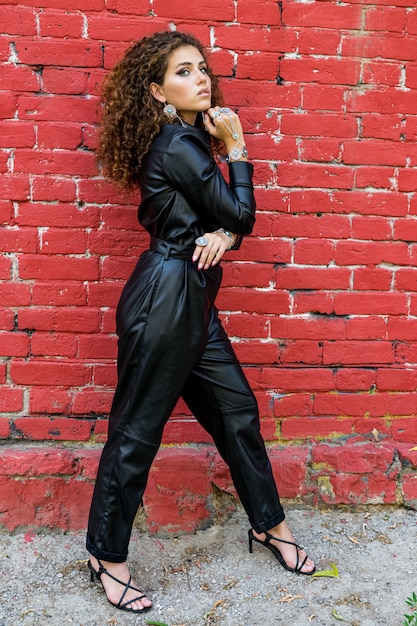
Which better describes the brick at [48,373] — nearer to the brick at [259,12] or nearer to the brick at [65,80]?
the brick at [65,80]

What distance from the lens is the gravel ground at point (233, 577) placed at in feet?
8.32

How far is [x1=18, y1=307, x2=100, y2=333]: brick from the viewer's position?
3.07m

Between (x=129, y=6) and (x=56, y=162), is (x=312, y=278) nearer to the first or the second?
(x=56, y=162)

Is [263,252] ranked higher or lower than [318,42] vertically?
lower

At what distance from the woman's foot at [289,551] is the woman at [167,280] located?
115 millimetres

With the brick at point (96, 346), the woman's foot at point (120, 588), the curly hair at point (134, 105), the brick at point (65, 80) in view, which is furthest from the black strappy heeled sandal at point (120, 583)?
the brick at point (65, 80)

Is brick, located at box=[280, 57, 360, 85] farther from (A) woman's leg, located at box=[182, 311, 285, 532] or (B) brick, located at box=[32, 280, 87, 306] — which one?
(B) brick, located at box=[32, 280, 87, 306]

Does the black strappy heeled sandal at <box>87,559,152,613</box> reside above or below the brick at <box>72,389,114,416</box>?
below

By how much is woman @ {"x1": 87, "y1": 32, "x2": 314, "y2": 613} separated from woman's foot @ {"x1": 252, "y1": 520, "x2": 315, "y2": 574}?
0.38ft

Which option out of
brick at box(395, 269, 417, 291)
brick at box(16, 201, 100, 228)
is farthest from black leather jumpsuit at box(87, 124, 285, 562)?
brick at box(395, 269, 417, 291)

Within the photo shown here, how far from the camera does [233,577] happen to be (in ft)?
9.14

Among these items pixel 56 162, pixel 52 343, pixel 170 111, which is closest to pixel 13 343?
pixel 52 343

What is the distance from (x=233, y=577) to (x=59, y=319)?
1405 millimetres

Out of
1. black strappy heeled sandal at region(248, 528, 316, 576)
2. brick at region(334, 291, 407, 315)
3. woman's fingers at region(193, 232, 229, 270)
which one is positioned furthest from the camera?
brick at region(334, 291, 407, 315)
